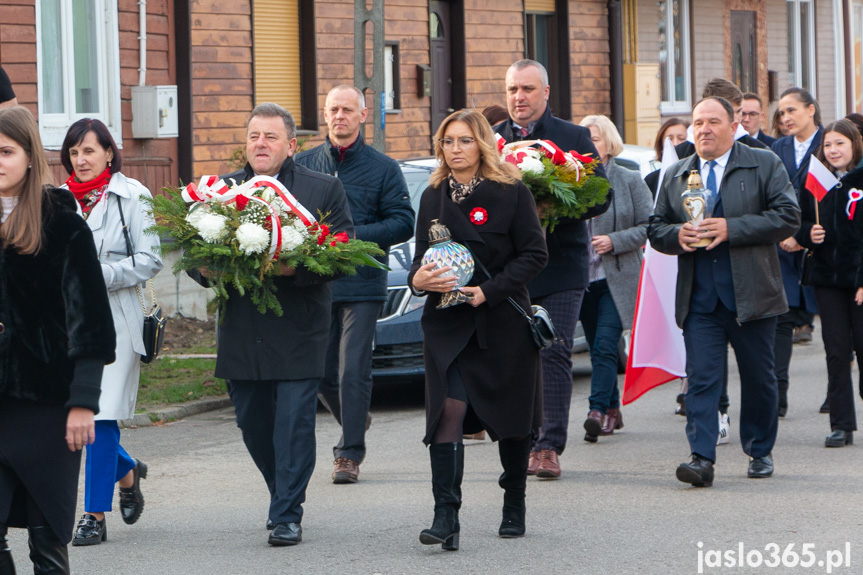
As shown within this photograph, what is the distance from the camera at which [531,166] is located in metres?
7.45

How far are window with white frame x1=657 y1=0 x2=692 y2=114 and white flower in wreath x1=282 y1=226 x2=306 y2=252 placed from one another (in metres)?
21.4

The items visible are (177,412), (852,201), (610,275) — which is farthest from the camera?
(177,412)

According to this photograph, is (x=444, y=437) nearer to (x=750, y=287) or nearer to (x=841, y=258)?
(x=750, y=287)

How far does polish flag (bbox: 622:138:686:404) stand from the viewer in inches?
352

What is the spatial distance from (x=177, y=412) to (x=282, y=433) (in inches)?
165

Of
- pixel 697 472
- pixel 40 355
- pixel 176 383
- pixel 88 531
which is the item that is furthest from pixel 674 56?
pixel 40 355

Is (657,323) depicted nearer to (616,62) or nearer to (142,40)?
(142,40)

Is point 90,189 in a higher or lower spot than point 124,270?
higher

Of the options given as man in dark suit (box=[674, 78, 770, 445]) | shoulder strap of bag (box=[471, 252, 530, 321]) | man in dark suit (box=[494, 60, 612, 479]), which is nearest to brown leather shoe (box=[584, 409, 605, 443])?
man in dark suit (box=[674, 78, 770, 445])

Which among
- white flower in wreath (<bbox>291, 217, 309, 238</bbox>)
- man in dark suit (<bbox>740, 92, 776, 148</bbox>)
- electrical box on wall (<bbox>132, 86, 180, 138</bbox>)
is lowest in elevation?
white flower in wreath (<bbox>291, 217, 309, 238</bbox>)

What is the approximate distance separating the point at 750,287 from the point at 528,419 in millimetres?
1858

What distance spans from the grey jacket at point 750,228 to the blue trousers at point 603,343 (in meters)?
1.43

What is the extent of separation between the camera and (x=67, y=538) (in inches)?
181

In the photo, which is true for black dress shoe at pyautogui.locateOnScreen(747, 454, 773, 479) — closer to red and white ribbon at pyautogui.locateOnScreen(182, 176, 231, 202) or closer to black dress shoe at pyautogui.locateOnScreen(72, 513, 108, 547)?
red and white ribbon at pyautogui.locateOnScreen(182, 176, 231, 202)
